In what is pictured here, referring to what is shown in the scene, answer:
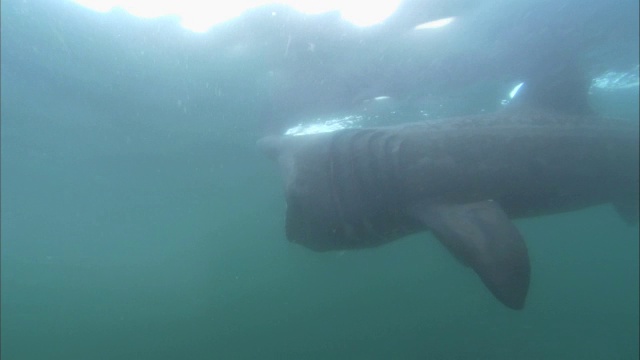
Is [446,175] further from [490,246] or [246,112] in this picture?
[246,112]

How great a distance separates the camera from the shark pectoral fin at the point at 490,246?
189 inches

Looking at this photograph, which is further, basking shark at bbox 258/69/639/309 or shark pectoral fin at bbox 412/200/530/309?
basking shark at bbox 258/69/639/309

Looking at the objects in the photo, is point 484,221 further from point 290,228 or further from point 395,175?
point 290,228

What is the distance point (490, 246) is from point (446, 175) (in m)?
1.29

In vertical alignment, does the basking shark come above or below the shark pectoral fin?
above

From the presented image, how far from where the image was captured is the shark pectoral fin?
189 inches

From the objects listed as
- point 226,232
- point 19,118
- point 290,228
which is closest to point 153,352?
point 19,118

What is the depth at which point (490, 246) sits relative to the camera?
195 inches

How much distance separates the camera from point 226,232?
235 ft

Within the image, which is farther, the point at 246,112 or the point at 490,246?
the point at 246,112

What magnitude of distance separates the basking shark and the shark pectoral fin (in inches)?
0.9

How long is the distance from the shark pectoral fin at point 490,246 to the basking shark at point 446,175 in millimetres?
24

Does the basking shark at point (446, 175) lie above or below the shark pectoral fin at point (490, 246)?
above

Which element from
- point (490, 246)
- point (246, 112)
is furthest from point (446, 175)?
point (246, 112)
